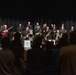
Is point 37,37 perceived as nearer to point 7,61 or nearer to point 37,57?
point 37,57

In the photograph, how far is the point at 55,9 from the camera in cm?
1650

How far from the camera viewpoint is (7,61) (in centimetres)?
343

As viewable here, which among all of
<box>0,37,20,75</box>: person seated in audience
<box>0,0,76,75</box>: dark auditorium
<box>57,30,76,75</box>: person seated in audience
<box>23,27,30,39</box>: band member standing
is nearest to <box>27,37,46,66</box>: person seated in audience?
<box>0,0,76,75</box>: dark auditorium

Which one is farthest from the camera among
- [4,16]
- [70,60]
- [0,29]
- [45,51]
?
[4,16]

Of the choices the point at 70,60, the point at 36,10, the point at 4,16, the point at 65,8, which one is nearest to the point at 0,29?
the point at 4,16

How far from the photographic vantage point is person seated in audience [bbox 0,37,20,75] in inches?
134

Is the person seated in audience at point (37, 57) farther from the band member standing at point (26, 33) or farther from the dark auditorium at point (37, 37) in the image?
the band member standing at point (26, 33)

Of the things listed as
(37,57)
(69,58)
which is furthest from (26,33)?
(69,58)

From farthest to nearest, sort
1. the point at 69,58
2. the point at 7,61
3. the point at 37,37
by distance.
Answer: the point at 37,37 < the point at 7,61 < the point at 69,58

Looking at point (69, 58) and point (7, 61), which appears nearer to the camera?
point (69, 58)

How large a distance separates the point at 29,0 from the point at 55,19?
2129mm

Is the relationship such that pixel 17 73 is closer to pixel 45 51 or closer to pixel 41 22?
pixel 45 51

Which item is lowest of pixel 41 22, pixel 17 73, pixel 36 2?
pixel 17 73

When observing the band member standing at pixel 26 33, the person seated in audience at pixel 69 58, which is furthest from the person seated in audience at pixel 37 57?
the band member standing at pixel 26 33
